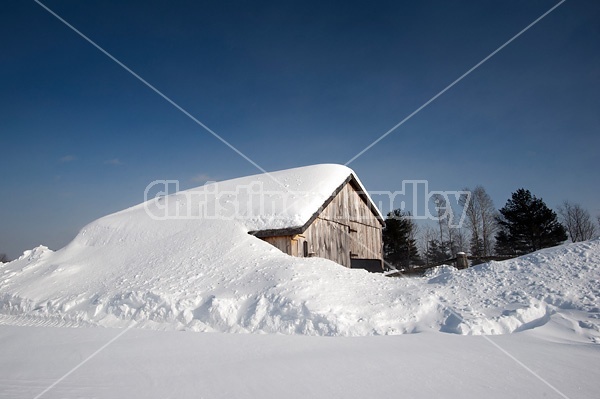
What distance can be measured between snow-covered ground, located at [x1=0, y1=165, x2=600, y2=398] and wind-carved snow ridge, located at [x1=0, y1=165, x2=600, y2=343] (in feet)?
0.10

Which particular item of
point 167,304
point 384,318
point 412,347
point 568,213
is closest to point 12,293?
point 167,304

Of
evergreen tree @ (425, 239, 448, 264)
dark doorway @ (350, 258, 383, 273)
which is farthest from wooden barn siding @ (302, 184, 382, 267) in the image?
evergreen tree @ (425, 239, 448, 264)

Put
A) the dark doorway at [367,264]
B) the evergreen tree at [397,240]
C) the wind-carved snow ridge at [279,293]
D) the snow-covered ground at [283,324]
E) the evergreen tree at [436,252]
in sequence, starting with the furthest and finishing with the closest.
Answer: the evergreen tree at [436,252] < the evergreen tree at [397,240] < the dark doorway at [367,264] < the wind-carved snow ridge at [279,293] < the snow-covered ground at [283,324]

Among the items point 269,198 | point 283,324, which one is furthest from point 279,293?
point 269,198

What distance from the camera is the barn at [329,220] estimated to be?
36.2 ft

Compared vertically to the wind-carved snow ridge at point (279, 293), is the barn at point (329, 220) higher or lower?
higher

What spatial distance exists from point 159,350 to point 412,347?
3292 millimetres

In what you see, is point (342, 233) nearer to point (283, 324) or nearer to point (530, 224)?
point (283, 324)

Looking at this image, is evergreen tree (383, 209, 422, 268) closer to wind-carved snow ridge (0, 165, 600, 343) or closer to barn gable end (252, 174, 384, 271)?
barn gable end (252, 174, 384, 271)

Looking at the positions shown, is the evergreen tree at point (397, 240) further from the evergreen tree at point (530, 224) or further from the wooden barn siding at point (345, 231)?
the wooden barn siding at point (345, 231)

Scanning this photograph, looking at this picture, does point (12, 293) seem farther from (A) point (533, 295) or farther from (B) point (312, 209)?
(A) point (533, 295)

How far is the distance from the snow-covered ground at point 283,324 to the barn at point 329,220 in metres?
0.50

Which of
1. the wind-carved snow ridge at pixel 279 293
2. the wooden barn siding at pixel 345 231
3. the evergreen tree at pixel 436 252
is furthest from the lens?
the evergreen tree at pixel 436 252

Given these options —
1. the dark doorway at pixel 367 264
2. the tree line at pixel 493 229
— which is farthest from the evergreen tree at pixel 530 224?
the dark doorway at pixel 367 264
